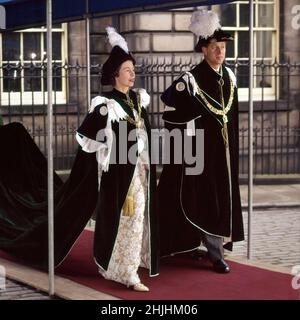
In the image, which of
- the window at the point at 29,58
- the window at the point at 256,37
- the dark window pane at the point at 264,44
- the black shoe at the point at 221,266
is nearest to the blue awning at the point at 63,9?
the black shoe at the point at 221,266

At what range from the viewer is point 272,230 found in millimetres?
10117

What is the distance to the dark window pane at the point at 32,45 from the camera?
1484 cm

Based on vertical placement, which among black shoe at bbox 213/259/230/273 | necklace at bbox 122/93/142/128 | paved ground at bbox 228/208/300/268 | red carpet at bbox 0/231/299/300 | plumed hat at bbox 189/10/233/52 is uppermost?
plumed hat at bbox 189/10/233/52

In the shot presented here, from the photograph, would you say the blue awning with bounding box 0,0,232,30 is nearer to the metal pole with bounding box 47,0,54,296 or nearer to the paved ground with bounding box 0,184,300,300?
the metal pole with bounding box 47,0,54,296

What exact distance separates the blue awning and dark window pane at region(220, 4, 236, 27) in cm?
669

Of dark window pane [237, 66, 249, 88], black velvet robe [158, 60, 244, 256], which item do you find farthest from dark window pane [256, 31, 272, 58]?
black velvet robe [158, 60, 244, 256]

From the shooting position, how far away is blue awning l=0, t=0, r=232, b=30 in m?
8.17

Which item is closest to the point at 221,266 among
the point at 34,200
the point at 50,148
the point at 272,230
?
the point at 50,148

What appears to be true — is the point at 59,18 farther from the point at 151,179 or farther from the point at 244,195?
the point at 244,195

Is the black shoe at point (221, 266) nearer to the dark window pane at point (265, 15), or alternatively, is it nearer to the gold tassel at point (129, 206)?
the gold tassel at point (129, 206)

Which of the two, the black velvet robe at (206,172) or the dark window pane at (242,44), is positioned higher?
the dark window pane at (242,44)

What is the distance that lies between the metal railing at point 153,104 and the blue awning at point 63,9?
3.75 m

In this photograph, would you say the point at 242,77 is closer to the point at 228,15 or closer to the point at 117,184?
the point at 228,15

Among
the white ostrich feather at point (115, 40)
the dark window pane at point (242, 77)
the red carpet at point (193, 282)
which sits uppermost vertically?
the white ostrich feather at point (115, 40)
